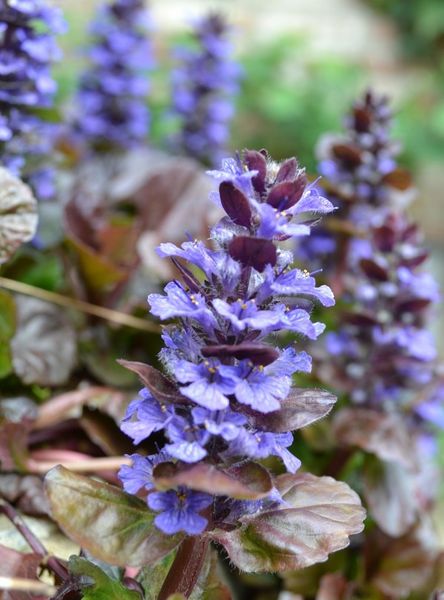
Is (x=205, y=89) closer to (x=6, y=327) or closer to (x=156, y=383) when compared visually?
(x=6, y=327)

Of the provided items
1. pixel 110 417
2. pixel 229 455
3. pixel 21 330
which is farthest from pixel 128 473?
pixel 21 330

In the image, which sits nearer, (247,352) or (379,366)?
(247,352)

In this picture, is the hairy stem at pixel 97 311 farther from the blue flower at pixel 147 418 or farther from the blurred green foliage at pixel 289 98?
the blurred green foliage at pixel 289 98

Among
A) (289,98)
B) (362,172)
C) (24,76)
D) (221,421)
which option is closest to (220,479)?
(221,421)

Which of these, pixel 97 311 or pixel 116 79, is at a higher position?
pixel 116 79

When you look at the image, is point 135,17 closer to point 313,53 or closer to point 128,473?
point 128,473

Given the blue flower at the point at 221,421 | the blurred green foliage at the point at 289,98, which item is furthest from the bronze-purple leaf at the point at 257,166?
the blurred green foliage at the point at 289,98

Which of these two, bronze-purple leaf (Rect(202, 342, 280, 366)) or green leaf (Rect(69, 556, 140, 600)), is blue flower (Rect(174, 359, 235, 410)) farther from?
green leaf (Rect(69, 556, 140, 600))
